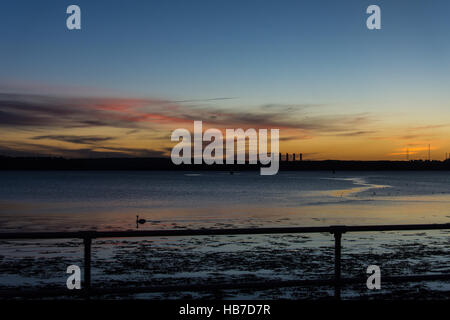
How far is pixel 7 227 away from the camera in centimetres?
3941

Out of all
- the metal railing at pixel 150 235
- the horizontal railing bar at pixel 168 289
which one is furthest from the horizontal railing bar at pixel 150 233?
the horizontal railing bar at pixel 168 289

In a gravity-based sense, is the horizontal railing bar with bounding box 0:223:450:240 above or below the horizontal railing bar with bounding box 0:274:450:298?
above

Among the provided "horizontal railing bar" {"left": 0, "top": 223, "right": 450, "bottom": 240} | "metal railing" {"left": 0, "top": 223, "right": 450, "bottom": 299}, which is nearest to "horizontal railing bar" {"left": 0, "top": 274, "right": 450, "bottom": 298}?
"metal railing" {"left": 0, "top": 223, "right": 450, "bottom": 299}

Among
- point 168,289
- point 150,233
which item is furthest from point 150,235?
point 168,289

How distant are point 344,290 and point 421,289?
1.96 metres

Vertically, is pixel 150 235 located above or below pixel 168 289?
above

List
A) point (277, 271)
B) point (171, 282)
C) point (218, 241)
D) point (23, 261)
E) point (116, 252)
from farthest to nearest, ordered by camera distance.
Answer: point (218, 241) < point (116, 252) < point (23, 261) < point (277, 271) < point (171, 282)

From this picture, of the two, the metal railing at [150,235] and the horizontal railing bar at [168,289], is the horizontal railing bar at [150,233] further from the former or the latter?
the horizontal railing bar at [168,289]

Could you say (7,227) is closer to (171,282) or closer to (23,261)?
(23,261)

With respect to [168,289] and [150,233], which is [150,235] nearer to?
[150,233]

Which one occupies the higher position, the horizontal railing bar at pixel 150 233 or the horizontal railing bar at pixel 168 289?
the horizontal railing bar at pixel 150 233

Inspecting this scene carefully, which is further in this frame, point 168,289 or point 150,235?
point 150,235

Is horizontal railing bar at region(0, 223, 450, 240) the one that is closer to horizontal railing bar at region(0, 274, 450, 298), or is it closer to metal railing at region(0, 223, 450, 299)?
metal railing at region(0, 223, 450, 299)
